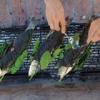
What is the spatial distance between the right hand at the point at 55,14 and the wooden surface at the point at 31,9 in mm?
174

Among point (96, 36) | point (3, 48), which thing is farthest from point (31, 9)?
point (96, 36)

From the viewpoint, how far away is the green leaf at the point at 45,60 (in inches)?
40.9

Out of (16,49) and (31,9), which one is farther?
(31,9)

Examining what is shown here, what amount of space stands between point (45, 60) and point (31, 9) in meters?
0.24

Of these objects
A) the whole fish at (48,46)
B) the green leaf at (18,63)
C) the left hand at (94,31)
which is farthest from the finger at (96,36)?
the green leaf at (18,63)

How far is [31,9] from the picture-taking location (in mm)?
1211

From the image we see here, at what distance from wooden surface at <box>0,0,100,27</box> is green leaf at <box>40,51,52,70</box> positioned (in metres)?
0.21

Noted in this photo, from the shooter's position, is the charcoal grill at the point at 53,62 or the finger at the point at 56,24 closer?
the finger at the point at 56,24

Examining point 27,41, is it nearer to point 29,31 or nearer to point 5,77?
point 29,31

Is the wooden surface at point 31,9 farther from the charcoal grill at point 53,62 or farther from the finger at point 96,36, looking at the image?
the finger at point 96,36

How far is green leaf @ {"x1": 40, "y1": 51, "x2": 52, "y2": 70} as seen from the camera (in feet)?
3.41

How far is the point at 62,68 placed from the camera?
1.04 metres

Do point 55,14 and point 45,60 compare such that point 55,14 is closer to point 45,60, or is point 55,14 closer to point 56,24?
point 56,24

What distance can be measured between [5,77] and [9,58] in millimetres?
138
